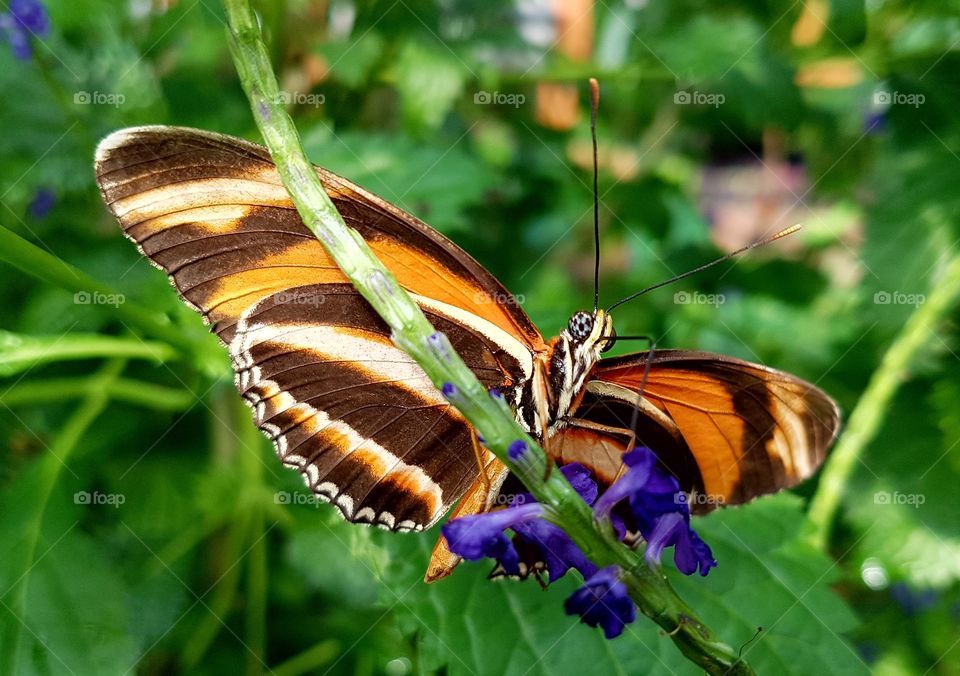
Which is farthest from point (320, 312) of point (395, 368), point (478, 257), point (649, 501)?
point (478, 257)

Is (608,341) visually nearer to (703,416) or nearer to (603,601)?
(703,416)

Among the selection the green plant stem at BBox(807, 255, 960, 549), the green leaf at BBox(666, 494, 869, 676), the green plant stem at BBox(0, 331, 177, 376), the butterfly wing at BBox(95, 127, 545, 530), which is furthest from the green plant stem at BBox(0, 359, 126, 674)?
the green plant stem at BBox(807, 255, 960, 549)

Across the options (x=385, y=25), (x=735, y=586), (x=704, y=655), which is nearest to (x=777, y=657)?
(x=735, y=586)

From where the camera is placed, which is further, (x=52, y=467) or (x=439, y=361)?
(x=52, y=467)

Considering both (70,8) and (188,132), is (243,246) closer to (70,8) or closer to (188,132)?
(188,132)

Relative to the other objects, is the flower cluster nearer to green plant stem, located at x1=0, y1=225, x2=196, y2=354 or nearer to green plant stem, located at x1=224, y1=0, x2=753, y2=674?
green plant stem, located at x1=224, y1=0, x2=753, y2=674

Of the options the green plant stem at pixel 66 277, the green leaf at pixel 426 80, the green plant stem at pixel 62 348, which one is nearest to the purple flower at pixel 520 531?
the green plant stem at pixel 66 277
